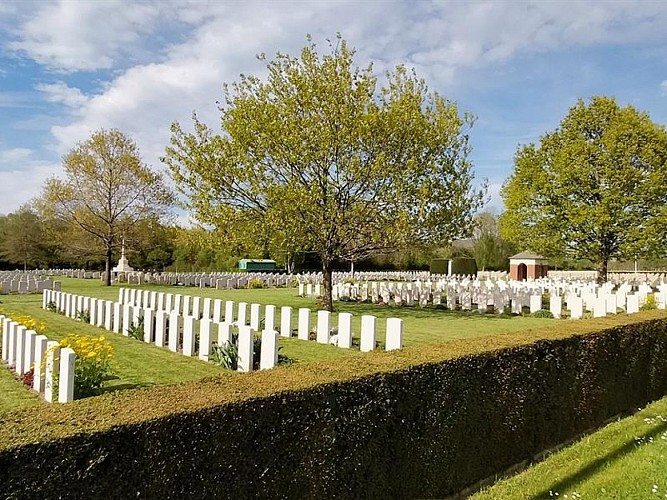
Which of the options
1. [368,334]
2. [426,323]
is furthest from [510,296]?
[368,334]

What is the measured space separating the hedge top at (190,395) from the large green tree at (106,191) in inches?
1153

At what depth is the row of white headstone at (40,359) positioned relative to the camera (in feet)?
19.0

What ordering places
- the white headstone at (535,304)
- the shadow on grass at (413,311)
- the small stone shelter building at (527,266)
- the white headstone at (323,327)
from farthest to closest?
the small stone shelter building at (527,266)
the white headstone at (535,304)
the shadow on grass at (413,311)
the white headstone at (323,327)

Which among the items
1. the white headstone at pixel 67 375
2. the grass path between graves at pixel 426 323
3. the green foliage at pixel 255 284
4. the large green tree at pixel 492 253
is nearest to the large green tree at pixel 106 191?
the green foliage at pixel 255 284

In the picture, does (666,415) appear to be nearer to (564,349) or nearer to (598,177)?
(564,349)

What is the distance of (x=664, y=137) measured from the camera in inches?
982

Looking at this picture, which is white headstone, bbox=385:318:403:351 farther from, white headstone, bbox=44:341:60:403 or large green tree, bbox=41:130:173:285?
large green tree, bbox=41:130:173:285

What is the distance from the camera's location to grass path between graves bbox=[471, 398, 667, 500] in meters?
4.52

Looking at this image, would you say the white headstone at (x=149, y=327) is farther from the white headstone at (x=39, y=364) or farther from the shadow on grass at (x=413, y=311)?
the shadow on grass at (x=413, y=311)

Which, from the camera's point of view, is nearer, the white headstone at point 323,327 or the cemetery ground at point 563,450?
the cemetery ground at point 563,450

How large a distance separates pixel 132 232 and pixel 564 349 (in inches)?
1238

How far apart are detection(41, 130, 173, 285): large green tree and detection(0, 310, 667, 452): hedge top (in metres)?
29.3

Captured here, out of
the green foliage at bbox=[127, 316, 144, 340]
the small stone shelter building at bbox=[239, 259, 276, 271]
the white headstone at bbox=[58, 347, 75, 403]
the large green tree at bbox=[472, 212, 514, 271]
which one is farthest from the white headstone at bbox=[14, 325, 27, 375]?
the large green tree at bbox=[472, 212, 514, 271]

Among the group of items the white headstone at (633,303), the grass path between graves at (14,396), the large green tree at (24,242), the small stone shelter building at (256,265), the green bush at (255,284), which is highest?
the large green tree at (24,242)
